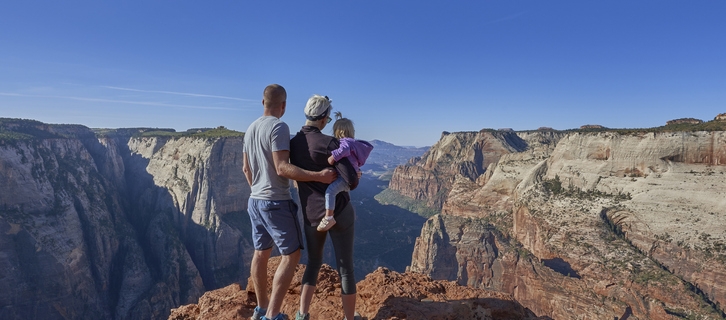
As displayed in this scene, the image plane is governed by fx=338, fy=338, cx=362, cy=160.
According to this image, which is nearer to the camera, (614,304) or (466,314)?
(466,314)

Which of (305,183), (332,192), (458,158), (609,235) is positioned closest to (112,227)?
(305,183)

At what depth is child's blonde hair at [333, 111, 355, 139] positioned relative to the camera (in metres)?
4.57

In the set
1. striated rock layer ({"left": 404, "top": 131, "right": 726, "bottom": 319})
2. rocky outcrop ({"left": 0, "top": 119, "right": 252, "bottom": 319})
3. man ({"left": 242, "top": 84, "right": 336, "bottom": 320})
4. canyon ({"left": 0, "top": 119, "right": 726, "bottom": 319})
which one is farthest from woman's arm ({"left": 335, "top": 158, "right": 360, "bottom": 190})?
rocky outcrop ({"left": 0, "top": 119, "right": 252, "bottom": 319})

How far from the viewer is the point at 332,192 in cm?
427

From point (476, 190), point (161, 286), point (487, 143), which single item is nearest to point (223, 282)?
Result: point (161, 286)

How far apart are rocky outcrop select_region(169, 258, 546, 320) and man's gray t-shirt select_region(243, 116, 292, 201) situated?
2296 millimetres

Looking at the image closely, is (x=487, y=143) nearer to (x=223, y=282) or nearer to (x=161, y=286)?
(x=223, y=282)

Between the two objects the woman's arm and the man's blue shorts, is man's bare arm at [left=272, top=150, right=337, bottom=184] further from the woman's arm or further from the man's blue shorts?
the man's blue shorts

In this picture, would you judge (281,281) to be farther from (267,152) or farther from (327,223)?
(267,152)

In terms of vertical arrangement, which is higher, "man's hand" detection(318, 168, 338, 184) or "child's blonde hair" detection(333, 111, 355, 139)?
"child's blonde hair" detection(333, 111, 355, 139)

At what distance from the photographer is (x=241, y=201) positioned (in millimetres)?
54438

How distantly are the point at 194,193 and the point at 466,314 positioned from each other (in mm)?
55611

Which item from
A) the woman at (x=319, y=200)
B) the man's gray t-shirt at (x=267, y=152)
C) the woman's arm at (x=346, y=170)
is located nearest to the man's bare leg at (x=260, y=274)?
the woman at (x=319, y=200)

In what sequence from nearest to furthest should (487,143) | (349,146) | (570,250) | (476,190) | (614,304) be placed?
1. (349,146)
2. (614,304)
3. (570,250)
4. (476,190)
5. (487,143)
